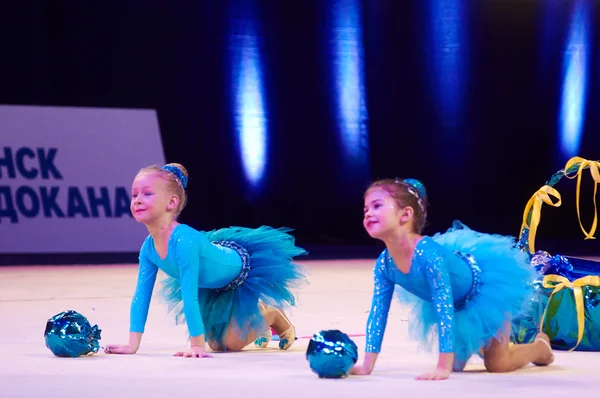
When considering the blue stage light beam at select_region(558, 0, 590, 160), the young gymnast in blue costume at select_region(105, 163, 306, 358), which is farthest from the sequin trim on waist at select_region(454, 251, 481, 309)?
the blue stage light beam at select_region(558, 0, 590, 160)

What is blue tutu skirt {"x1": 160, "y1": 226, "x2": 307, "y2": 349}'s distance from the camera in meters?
3.50

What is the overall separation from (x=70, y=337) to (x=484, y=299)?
1.32 meters

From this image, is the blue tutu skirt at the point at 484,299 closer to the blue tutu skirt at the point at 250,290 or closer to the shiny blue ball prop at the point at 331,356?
the shiny blue ball prop at the point at 331,356

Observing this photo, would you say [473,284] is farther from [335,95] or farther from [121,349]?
[335,95]

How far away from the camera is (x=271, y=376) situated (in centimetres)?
285

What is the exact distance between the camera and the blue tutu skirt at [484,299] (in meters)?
2.89

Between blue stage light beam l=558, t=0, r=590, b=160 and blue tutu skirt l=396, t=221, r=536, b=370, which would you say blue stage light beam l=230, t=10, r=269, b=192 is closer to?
blue stage light beam l=558, t=0, r=590, b=160

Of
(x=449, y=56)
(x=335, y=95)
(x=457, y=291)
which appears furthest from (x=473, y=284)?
(x=449, y=56)

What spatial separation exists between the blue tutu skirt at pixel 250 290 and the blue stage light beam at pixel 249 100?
5099 millimetres

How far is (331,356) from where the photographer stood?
2.79m

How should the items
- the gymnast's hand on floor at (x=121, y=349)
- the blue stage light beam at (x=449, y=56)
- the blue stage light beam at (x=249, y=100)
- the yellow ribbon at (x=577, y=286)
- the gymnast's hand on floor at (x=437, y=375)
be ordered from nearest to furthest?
the gymnast's hand on floor at (x=437, y=375) < the gymnast's hand on floor at (x=121, y=349) < the yellow ribbon at (x=577, y=286) < the blue stage light beam at (x=249, y=100) < the blue stage light beam at (x=449, y=56)

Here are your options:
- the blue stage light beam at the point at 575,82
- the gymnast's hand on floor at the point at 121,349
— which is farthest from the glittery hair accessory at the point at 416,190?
the blue stage light beam at the point at 575,82

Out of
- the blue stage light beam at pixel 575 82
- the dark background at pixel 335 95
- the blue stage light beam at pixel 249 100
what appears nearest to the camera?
the dark background at pixel 335 95

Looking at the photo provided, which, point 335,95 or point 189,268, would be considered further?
point 335,95
